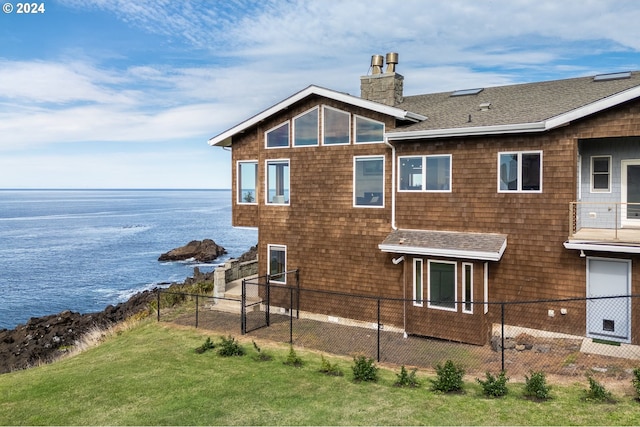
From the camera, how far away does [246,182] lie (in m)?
17.2

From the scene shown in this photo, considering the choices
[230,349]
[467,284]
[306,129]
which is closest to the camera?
[230,349]

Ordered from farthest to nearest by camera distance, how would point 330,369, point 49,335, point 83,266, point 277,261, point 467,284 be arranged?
point 83,266, point 49,335, point 277,261, point 467,284, point 330,369

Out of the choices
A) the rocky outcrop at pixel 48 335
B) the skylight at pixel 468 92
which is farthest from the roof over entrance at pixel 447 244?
the rocky outcrop at pixel 48 335

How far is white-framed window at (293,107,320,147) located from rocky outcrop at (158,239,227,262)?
3738 cm

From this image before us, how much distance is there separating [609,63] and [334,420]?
3253cm

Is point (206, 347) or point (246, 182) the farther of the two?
point (246, 182)

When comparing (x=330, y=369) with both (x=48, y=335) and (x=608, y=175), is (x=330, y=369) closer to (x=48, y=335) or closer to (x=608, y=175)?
(x=608, y=175)

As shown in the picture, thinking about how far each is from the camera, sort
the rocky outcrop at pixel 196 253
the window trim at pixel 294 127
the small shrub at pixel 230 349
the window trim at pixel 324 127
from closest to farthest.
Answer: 1. the small shrub at pixel 230 349
2. the window trim at pixel 324 127
3. the window trim at pixel 294 127
4. the rocky outcrop at pixel 196 253

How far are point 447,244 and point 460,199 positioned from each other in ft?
4.94

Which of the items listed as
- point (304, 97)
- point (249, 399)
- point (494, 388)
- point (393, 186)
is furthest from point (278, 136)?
point (494, 388)

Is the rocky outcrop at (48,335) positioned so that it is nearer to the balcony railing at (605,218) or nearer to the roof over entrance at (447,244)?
the roof over entrance at (447,244)

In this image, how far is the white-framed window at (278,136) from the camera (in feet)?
53.1

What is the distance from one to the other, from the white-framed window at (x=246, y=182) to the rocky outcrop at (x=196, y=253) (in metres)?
35.2

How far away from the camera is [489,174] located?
1288 centimetres
